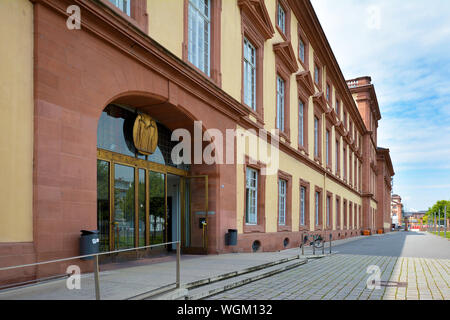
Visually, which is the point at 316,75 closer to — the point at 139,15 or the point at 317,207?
the point at 317,207

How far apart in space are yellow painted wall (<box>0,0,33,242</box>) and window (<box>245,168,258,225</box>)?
966 cm

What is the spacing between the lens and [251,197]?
51.8 ft

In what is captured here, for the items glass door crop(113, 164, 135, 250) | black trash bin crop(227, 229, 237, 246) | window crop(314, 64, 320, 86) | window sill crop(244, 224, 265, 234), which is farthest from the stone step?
window crop(314, 64, 320, 86)

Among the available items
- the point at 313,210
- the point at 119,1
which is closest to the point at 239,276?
the point at 119,1

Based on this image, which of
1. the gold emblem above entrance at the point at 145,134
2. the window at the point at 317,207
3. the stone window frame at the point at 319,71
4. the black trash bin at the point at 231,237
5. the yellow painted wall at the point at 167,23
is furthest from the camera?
the stone window frame at the point at 319,71

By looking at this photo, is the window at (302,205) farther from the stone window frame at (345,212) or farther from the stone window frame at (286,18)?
the stone window frame at (345,212)

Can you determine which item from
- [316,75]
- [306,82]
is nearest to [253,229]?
[306,82]

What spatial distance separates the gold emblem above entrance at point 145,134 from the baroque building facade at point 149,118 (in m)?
0.06

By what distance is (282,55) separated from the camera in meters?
18.3

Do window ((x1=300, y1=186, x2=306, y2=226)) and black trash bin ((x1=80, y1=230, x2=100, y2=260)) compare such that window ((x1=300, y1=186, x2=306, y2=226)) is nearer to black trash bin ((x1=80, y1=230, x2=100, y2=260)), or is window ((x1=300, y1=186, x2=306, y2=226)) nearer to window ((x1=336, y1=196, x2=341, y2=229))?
window ((x1=336, y1=196, x2=341, y2=229))

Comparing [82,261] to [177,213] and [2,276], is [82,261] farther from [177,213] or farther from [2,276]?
→ [177,213]

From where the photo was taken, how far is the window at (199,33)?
1201 centimetres

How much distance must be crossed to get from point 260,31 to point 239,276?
35.1 feet

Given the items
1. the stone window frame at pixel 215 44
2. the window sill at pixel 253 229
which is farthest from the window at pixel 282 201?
the stone window frame at pixel 215 44
